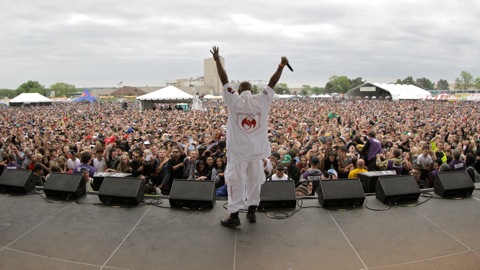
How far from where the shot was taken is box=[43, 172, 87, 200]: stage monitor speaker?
4.60 m

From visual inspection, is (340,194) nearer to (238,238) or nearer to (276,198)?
(276,198)

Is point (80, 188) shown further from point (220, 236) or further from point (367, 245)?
point (367, 245)

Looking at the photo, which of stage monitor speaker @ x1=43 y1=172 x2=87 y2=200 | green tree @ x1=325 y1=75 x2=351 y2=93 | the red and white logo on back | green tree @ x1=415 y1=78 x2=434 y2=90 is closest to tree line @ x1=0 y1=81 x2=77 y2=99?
green tree @ x1=325 y1=75 x2=351 y2=93

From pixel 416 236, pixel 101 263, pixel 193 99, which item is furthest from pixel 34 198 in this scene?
pixel 193 99

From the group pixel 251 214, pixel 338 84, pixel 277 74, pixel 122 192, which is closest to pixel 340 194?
pixel 251 214

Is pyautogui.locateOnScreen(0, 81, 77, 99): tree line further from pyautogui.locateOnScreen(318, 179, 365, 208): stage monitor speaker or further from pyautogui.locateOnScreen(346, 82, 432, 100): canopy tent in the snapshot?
pyautogui.locateOnScreen(318, 179, 365, 208): stage monitor speaker

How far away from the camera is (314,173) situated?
19.3 feet

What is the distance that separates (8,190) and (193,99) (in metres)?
24.3

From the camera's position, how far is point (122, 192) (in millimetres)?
4445

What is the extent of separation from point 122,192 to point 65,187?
33.2 inches

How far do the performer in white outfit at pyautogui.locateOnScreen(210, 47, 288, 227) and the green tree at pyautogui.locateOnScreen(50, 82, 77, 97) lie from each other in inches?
5540

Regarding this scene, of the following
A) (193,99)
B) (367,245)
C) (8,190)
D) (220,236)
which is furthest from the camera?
(193,99)

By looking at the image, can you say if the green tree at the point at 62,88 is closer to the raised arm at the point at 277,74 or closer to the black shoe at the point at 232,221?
the black shoe at the point at 232,221

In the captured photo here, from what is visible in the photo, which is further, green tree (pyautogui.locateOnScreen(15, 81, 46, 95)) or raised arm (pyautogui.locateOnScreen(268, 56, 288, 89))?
green tree (pyautogui.locateOnScreen(15, 81, 46, 95))
